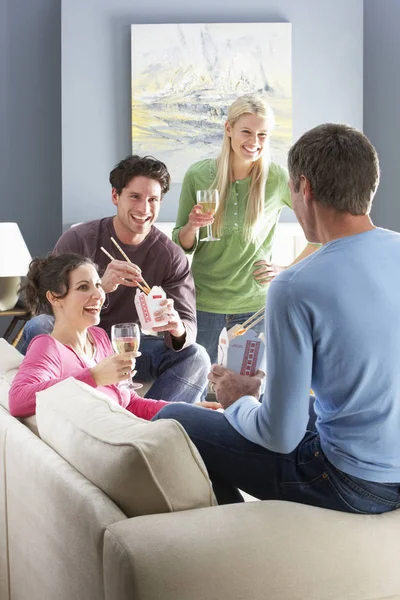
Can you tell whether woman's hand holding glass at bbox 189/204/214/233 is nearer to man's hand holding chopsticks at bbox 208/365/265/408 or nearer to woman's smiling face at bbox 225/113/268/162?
woman's smiling face at bbox 225/113/268/162

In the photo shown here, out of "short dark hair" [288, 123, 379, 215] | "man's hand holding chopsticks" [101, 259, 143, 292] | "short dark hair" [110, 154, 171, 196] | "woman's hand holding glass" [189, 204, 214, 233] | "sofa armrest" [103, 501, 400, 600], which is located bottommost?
"sofa armrest" [103, 501, 400, 600]

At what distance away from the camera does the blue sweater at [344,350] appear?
156 cm

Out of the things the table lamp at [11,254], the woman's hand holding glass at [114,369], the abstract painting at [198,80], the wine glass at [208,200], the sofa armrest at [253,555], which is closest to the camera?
the sofa armrest at [253,555]

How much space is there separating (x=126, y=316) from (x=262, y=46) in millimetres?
3184

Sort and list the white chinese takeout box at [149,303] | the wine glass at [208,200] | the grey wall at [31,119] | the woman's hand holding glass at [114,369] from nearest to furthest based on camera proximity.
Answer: the woman's hand holding glass at [114,369] → the white chinese takeout box at [149,303] → the wine glass at [208,200] → the grey wall at [31,119]

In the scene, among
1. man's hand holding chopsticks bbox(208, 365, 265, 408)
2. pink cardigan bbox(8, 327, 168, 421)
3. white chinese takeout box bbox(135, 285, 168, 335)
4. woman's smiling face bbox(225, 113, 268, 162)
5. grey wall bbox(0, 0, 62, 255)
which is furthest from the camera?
grey wall bbox(0, 0, 62, 255)

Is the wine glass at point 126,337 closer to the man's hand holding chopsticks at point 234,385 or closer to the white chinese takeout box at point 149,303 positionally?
the white chinese takeout box at point 149,303

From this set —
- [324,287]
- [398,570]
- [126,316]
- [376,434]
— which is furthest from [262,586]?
[126,316]

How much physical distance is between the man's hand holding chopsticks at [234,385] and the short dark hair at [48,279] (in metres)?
0.97

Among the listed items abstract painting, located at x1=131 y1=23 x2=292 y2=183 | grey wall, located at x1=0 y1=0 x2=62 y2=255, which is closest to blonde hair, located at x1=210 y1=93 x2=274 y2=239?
abstract painting, located at x1=131 y1=23 x2=292 y2=183

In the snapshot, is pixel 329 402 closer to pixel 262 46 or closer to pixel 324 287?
pixel 324 287

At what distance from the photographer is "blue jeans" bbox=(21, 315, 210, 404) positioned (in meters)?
3.35

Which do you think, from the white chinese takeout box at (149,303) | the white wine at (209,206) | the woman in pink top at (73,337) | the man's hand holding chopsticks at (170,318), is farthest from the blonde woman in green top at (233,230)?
the woman in pink top at (73,337)

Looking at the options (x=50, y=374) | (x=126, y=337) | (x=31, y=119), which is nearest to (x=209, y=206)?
(x=126, y=337)
